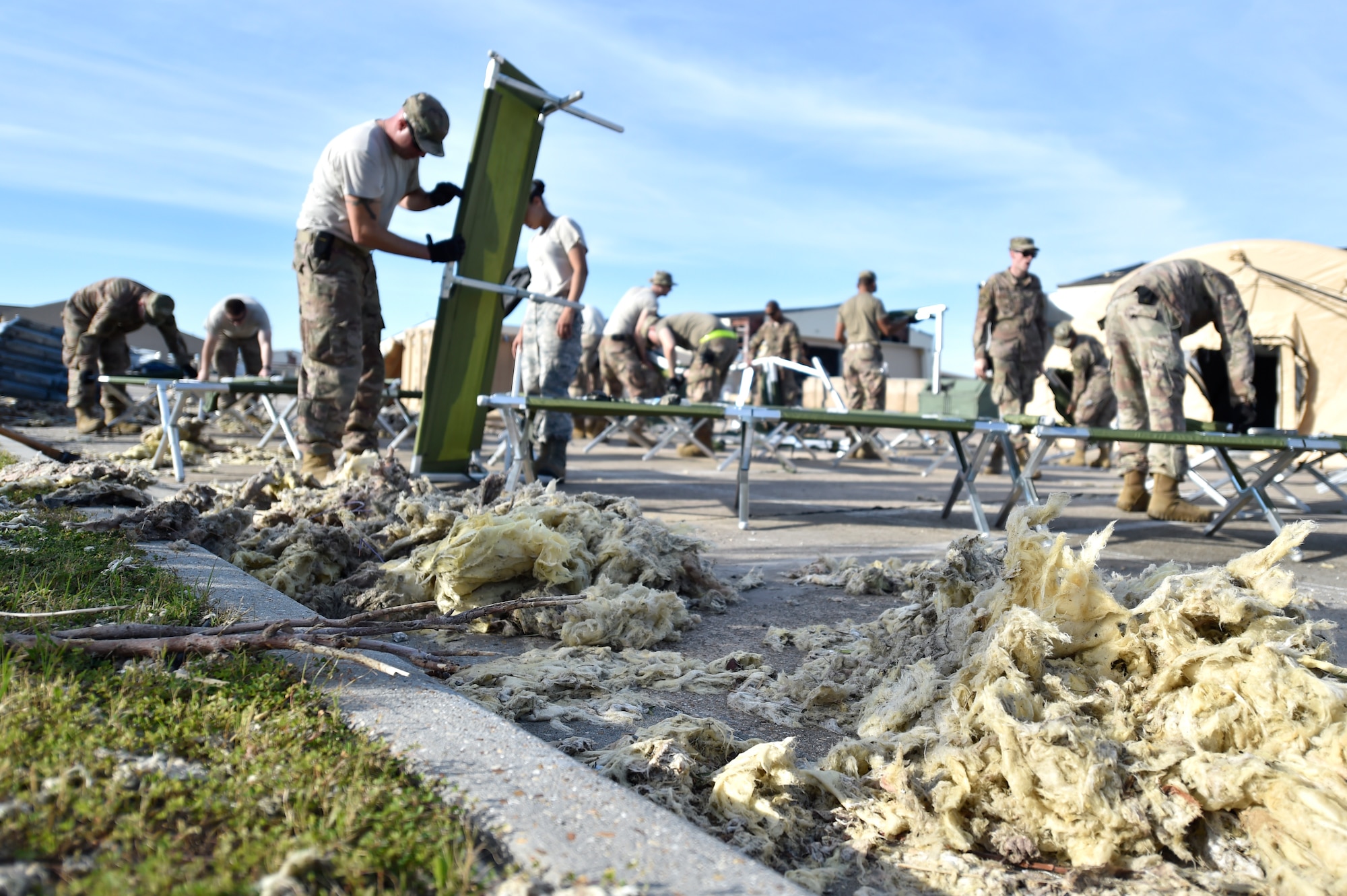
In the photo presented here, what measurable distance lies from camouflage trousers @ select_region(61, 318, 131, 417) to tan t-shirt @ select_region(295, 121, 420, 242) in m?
6.61

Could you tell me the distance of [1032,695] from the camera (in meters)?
1.87

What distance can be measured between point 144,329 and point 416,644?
36506mm

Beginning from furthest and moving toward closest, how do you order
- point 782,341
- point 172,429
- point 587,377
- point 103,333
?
point 587,377 → point 782,341 → point 103,333 → point 172,429

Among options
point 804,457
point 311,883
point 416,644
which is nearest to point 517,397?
point 416,644

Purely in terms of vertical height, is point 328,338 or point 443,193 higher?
point 443,193

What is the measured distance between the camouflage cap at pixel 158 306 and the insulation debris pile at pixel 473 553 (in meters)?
7.97

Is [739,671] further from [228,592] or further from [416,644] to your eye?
[228,592]

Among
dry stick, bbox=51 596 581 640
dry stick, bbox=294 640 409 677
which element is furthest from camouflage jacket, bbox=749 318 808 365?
dry stick, bbox=294 640 409 677

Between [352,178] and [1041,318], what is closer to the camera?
[352,178]

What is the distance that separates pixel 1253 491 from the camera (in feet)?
16.5

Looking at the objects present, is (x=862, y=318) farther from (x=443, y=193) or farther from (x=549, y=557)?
(x=549, y=557)

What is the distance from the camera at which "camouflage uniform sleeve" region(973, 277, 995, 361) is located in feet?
31.9

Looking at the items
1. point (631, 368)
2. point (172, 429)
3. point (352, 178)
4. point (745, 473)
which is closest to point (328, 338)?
point (352, 178)

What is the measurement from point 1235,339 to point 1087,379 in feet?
17.9
